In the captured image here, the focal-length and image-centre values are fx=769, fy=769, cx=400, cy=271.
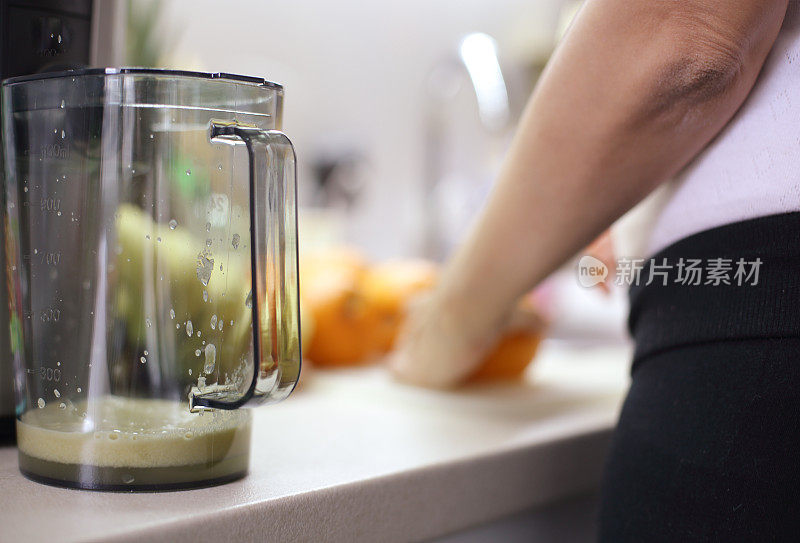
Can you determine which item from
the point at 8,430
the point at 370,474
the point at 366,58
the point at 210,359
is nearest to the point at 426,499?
the point at 370,474

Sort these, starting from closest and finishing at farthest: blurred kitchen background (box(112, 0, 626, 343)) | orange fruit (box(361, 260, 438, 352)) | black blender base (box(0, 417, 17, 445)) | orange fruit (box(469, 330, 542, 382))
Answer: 1. black blender base (box(0, 417, 17, 445))
2. orange fruit (box(469, 330, 542, 382))
3. orange fruit (box(361, 260, 438, 352))
4. blurred kitchen background (box(112, 0, 626, 343))

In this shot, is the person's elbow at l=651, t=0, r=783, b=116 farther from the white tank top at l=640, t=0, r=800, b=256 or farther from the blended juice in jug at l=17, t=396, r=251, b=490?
the blended juice in jug at l=17, t=396, r=251, b=490

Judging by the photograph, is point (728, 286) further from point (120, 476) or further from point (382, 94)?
point (382, 94)

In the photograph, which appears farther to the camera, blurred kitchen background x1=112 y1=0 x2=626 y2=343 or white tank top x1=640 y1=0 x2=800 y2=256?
blurred kitchen background x1=112 y1=0 x2=626 y2=343

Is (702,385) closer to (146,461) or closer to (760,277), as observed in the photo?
(760,277)

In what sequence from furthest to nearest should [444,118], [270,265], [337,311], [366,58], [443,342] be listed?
[366,58], [444,118], [337,311], [443,342], [270,265]

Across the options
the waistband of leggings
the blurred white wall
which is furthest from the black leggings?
the blurred white wall

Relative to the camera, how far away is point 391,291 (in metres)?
0.89

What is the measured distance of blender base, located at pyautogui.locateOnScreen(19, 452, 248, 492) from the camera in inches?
14.7

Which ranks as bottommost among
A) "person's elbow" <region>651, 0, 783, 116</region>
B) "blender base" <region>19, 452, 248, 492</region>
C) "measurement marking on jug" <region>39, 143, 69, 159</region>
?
"blender base" <region>19, 452, 248, 492</region>

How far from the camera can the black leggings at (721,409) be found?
0.40 m

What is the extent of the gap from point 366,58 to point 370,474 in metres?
1.99

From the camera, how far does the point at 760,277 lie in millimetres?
414

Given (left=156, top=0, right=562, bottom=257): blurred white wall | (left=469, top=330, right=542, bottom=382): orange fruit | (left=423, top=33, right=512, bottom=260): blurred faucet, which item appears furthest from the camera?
(left=156, top=0, right=562, bottom=257): blurred white wall
